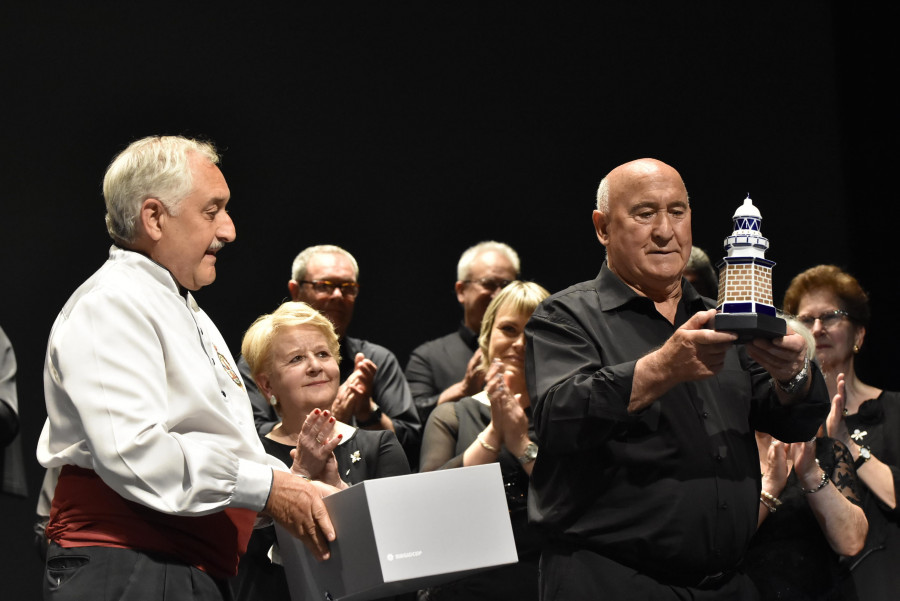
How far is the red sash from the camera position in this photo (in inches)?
80.0

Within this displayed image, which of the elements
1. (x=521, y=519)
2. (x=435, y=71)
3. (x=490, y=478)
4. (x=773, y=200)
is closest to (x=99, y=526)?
(x=490, y=478)

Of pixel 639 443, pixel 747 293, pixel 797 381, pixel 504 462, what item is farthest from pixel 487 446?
pixel 747 293

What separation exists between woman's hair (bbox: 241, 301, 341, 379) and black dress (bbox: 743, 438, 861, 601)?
148cm

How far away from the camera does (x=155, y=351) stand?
6.79ft

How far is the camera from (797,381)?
2.46 m

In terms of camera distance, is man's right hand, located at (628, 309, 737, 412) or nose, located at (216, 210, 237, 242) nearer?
man's right hand, located at (628, 309, 737, 412)

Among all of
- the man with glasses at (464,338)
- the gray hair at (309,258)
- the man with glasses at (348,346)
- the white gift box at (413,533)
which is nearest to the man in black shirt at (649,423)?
the white gift box at (413,533)

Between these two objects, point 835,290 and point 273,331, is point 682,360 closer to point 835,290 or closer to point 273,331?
point 273,331

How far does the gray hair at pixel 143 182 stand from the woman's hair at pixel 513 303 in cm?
171

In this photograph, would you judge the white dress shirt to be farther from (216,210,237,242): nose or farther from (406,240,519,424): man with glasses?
(406,240,519,424): man with glasses

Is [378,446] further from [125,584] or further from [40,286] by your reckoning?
[40,286]

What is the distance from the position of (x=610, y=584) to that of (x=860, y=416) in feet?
5.49

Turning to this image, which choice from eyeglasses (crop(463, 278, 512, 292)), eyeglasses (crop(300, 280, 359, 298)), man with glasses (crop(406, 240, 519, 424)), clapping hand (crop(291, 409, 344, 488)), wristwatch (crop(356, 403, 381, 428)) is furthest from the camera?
eyeglasses (crop(463, 278, 512, 292))

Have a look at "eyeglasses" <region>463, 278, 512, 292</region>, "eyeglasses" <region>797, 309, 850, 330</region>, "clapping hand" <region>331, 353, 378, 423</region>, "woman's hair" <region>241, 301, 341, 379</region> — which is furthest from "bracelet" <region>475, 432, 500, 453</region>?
"eyeglasses" <region>463, 278, 512, 292</region>
